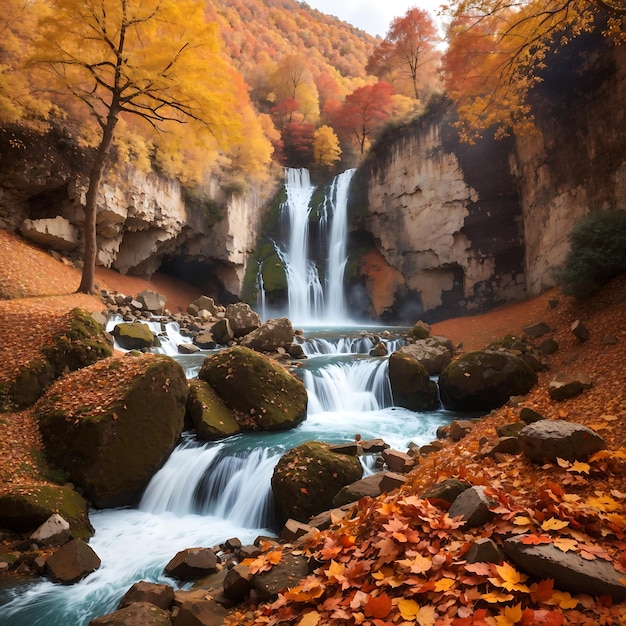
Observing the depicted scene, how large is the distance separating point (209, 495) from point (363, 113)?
31.6m

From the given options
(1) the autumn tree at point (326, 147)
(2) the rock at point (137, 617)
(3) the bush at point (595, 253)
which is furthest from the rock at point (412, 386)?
(1) the autumn tree at point (326, 147)

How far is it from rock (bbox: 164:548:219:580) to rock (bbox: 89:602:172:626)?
111cm

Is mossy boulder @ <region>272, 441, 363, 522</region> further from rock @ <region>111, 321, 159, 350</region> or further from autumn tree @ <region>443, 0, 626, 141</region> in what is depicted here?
autumn tree @ <region>443, 0, 626, 141</region>

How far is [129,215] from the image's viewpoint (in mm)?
18719

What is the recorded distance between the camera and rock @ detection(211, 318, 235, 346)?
15.1m

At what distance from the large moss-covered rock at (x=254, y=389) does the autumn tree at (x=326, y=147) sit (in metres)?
25.3

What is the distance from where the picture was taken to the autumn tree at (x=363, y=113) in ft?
98.5

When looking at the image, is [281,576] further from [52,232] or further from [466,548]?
[52,232]

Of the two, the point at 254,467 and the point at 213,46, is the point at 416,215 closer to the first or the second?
the point at 213,46

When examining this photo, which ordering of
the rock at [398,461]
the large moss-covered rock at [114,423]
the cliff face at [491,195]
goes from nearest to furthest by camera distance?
the rock at [398,461], the large moss-covered rock at [114,423], the cliff face at [491,195]

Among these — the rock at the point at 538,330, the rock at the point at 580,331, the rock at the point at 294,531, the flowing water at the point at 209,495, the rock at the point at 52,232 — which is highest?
the rock at the point at 52,232

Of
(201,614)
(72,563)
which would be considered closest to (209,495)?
(72,563)

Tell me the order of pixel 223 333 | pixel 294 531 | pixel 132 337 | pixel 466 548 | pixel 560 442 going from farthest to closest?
pixel 223 333 < pixel 132 337 < pixel 294 531 < pixel 560 442 < pixel 466 548

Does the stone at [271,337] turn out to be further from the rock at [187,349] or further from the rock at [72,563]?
the rock at [72,563]
